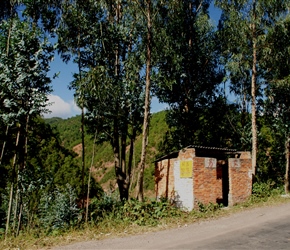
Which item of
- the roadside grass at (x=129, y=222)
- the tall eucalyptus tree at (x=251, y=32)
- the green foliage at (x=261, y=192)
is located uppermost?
the tall eucalyptus tree at (x=251, y=32)

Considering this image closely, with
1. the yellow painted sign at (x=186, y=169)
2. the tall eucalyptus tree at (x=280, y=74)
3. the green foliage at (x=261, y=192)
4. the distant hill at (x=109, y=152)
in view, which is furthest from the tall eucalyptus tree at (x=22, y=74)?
the distant hill at (x=109, y=152)

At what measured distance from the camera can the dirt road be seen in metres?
6.98

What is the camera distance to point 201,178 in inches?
459

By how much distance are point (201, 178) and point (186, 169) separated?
2.26ft

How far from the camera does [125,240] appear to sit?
7.83m

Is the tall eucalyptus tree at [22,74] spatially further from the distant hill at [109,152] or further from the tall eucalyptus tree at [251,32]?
the distant hill at [109,152]

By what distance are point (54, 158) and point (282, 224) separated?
1560 cm

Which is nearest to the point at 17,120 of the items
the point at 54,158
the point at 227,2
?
the point at 54,158

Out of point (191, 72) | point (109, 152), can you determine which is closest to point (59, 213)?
point (191, 72)

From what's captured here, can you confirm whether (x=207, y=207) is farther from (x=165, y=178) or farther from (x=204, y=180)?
(x=165, y=178)

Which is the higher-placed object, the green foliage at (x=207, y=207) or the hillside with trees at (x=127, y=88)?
the hillside with trees at (x=127, y=88)

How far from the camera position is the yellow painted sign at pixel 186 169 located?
1167cm

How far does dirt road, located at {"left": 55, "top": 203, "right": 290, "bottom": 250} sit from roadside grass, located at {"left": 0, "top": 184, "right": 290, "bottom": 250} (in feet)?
1.65

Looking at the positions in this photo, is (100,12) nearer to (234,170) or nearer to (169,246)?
(234,170)
